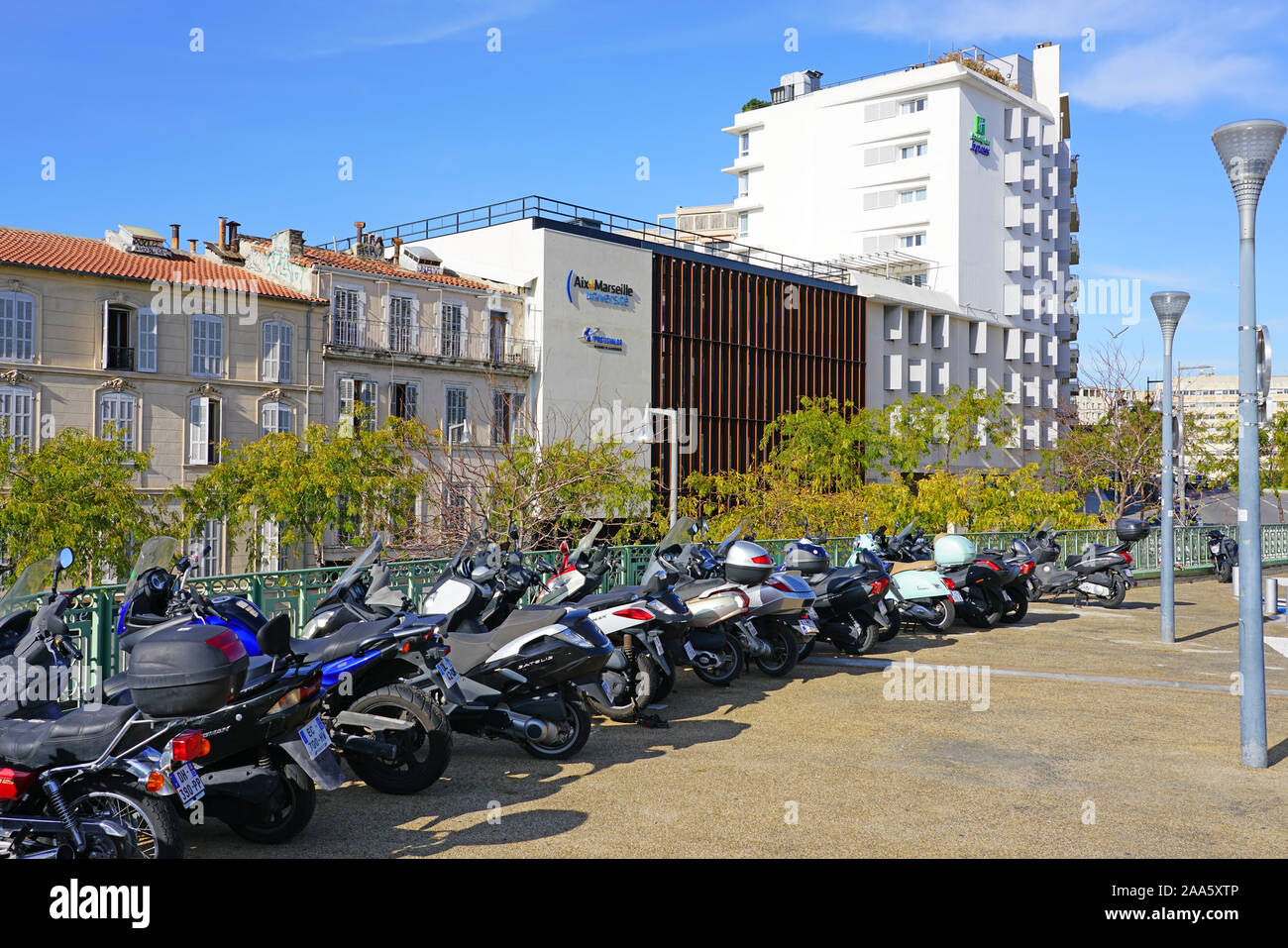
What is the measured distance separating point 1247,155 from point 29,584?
831 centimetres

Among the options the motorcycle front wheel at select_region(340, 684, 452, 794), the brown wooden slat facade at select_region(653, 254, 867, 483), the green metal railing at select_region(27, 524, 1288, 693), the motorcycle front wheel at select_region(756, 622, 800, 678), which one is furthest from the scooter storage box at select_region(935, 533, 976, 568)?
the brown wooden slat facade at select_region(653, 254, 867, 483)

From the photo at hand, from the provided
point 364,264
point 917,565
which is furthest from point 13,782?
point 364,264

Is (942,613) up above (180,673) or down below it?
below

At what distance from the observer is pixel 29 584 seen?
21.6ft

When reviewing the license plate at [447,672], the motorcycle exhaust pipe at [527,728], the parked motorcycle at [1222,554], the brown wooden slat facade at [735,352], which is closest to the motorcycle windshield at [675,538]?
the motorcycle exhaust pipe at [527,728]

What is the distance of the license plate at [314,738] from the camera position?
576 cm

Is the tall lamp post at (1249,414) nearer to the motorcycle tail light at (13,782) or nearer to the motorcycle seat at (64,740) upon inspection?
the motorcycle seat at (64,740)

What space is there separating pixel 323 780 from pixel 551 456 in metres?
18.1

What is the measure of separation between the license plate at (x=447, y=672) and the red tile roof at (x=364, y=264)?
32694 mm

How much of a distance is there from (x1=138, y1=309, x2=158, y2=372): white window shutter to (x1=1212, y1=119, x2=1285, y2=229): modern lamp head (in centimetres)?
3204

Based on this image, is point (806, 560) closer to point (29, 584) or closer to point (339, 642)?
point (339, 642)

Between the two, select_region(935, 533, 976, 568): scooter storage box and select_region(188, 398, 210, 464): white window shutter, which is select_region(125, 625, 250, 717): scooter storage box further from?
select_region(188, 398, 210, 464): white window shutter

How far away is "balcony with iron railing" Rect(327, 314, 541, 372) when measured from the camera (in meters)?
38.8

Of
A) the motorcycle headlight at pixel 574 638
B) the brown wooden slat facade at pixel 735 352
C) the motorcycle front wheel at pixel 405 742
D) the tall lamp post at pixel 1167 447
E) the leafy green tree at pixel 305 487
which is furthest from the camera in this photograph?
the brown wooden slat facade at pixel 735 352
